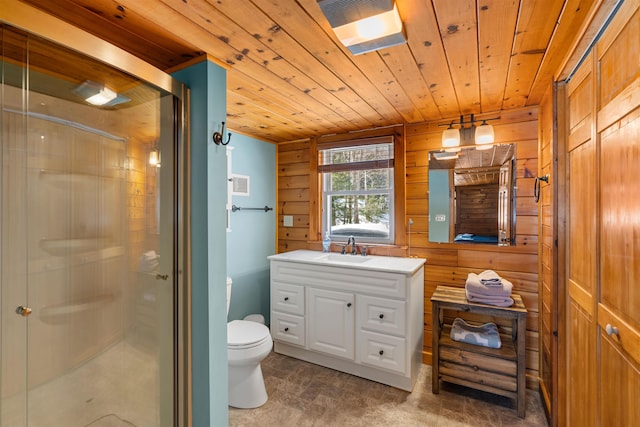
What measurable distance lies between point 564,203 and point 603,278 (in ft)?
2.13

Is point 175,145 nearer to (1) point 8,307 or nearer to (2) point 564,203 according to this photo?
(1) point 8,307

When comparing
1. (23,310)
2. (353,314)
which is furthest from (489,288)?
(23,310)

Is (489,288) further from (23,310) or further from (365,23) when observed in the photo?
(23,310)

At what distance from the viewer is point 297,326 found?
8.75 ft

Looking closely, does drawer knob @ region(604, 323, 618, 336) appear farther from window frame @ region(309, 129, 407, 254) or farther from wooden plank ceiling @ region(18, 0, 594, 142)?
window frame @ region(309, 129, 407, 254)

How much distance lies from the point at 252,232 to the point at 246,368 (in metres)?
1.38

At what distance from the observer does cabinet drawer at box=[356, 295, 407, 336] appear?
7.30 ft

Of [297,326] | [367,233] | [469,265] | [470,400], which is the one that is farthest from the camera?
[367,233]

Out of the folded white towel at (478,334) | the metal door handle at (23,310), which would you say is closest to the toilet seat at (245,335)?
the metal door handle at (23,310)

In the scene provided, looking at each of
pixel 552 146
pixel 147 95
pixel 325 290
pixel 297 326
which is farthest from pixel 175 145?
pixel 552 146

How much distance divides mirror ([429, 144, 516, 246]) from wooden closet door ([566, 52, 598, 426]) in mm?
770

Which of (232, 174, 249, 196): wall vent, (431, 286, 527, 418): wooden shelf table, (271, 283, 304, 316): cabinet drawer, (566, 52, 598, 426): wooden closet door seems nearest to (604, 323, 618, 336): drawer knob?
(566, 52, 598, 426): wooden closet door

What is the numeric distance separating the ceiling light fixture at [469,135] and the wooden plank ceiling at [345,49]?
0.53ft

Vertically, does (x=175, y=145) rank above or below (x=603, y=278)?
above
